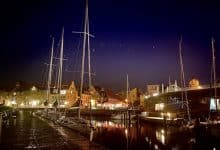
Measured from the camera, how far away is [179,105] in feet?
218

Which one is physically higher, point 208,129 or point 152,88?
point 152,88

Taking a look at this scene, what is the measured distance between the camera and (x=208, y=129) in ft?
111

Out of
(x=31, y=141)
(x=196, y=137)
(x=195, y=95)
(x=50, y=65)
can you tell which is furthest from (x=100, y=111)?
(x=31, y=141)

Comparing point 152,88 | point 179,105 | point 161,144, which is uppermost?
point 152,88

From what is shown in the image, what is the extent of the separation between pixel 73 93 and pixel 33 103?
37539 mm

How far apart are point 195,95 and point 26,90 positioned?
109787 millimetres

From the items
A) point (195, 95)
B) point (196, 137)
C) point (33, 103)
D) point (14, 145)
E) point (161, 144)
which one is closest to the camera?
point (14, 145)

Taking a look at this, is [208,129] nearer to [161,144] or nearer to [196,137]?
[196,137]

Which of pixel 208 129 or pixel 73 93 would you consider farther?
pixel 73 93

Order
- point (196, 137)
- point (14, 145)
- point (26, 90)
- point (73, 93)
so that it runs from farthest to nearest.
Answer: point (26, 90)
point (73, 93)
point (196, 137)
point (14, 145)

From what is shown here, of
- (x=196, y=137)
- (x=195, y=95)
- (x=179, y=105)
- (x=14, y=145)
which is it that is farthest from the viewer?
(x=195, y=95)

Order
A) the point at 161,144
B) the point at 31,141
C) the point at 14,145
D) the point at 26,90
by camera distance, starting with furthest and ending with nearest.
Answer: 1. the point at 26,90
2. the point at 161,144
3. the point at 31,141
4. the point at 14,145

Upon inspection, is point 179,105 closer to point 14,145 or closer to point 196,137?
point 196,137

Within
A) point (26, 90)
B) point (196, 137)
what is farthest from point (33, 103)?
point (196, 137)
